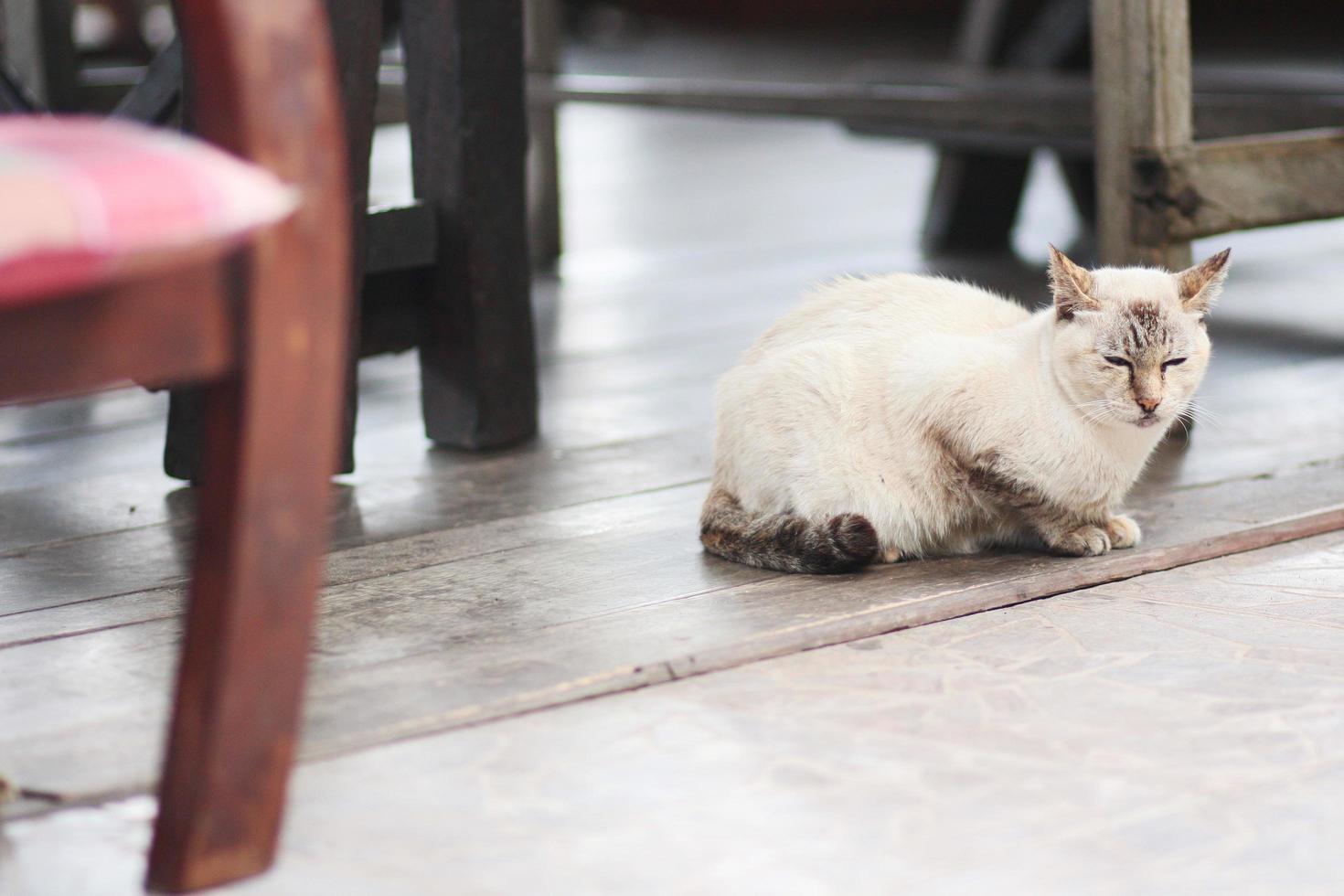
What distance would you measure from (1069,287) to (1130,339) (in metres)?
0.10

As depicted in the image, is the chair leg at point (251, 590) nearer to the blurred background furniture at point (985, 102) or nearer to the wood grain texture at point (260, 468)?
the wood grain texture at point (260, 468)

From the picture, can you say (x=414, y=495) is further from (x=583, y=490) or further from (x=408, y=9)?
(x=408, y=9)

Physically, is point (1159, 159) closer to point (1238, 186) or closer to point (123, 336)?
point (1238, 186)

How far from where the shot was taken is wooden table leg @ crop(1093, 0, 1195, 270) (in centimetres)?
248

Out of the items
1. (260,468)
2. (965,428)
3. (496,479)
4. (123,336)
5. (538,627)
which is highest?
(123,336)

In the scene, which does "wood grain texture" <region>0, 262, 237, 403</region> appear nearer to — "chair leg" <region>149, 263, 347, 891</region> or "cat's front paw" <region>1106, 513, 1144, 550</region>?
"chair leg" <region>149, 263, 347, 891</region>

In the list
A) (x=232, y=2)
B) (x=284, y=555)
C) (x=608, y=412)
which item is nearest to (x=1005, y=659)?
(x=284, y=555)

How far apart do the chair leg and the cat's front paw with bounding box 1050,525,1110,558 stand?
1.06 metres

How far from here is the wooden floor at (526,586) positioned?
132 centimetres

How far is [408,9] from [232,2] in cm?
154

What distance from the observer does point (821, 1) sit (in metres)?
10.9

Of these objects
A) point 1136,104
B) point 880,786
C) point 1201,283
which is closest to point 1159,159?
point 1136,104

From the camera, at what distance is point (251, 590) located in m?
1.15

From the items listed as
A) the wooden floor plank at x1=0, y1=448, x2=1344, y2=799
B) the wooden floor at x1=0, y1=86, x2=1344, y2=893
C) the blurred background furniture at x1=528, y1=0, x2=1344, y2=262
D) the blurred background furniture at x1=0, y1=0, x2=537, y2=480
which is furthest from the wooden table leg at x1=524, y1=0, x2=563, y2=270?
the wooden floor plank at x1=0, y1=448, x2=1344, y2=799
